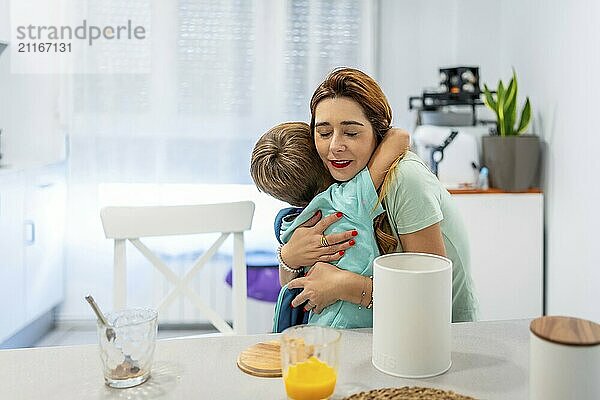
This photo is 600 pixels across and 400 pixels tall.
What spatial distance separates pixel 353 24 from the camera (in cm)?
366

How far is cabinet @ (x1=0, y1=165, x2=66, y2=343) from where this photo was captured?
309 centimetres

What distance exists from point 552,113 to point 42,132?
2.52 meters

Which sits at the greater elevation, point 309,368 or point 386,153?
point 386,153

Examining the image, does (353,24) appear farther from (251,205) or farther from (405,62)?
(251,205)

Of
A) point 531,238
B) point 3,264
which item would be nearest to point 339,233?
point 531,238

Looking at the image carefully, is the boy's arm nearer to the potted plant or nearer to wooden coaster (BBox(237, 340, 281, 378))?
wooden coaster (BBox(237, 340, 281, 378))

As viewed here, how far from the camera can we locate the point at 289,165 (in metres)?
1.37

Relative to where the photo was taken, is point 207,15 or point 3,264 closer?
point 3,264

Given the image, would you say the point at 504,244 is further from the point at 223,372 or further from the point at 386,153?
the point at 223,372

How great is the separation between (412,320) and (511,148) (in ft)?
6.85

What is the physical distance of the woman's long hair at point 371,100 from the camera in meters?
1.30

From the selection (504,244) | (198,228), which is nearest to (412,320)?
(198,228)

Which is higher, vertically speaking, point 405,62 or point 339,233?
point 405,62

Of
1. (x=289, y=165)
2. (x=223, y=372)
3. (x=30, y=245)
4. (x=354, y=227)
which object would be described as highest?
(x=289, y=165)
